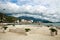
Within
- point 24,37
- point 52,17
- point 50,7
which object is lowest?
point 24,37

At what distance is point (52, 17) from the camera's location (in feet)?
10.3

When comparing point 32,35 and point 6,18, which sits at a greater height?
point 6,18

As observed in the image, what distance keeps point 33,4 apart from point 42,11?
254 mm

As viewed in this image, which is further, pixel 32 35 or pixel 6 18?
pixel 6 18

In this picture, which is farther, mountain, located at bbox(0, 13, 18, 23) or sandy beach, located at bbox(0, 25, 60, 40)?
mountain, located at bbox(0, 13, 18, 23)

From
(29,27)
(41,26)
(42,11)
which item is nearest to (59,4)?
(42,11)

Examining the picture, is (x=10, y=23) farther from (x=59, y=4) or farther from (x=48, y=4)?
(x=59, y=4)

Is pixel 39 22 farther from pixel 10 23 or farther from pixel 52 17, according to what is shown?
pixel 10 23

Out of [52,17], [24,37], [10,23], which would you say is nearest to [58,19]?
[52,17]

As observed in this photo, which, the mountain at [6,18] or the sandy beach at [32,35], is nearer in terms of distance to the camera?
the sandy beach at [32,35]

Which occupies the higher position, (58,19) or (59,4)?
(59,4)

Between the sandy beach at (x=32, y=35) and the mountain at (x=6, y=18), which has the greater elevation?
the mountain at (x=6, y=18)

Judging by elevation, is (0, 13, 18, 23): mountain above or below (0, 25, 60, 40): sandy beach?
above

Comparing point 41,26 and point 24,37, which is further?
point 41,26
